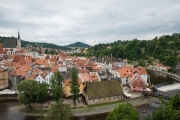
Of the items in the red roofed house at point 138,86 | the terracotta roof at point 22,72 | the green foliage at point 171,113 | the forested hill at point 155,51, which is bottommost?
the red roofed house at point 138,86

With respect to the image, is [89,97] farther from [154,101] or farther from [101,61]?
[101,61]

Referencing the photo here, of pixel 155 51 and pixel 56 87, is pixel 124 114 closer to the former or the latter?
pixel 56 87

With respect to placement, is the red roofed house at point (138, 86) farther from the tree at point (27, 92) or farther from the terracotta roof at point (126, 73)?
the tree at point (27, 92)

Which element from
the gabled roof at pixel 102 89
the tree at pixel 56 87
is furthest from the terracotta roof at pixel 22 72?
the gabled roof at pixel 102 89

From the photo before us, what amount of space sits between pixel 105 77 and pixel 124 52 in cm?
9000

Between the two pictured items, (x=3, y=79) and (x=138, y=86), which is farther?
(x=3, y=79)

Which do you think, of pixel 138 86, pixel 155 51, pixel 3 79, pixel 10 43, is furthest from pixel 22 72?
pixel 155 51

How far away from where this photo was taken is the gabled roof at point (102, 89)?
41.0 meters

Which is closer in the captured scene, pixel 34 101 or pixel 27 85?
pixel 27 85

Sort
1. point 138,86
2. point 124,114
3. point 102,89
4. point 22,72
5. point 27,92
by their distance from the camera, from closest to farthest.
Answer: point 124,114 → point 27,92 → point 102,89 → point 138,86 → point 22,72

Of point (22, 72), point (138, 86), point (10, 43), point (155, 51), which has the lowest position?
point (138, 86)

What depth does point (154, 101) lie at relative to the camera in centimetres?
4469

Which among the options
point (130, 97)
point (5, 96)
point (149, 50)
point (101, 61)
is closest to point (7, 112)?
point (5, 96)

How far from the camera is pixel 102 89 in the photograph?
4247cm
